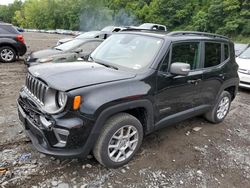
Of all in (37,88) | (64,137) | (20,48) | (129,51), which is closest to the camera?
(64,137)

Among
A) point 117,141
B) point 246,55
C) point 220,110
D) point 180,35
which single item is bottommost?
point 220,110

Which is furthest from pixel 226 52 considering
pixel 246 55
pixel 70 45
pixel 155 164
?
pixel 70 45

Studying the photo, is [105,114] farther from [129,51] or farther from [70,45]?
[70,45]

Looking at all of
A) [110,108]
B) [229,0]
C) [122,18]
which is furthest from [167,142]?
[122,18]

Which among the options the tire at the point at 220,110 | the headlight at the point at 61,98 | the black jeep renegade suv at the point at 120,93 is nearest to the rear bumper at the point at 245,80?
the tire at the point at 220,110

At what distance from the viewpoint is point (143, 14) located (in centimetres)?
7169

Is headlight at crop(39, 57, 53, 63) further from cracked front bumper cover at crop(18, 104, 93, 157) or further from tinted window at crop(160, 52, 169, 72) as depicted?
tinted window at crop(160, 52, 169, 72)

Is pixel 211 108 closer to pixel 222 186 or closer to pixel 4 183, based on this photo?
pixel 222 186

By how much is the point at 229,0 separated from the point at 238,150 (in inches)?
2293

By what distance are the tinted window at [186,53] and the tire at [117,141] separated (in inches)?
45.4

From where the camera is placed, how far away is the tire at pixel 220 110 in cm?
483

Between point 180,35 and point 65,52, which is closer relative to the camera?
point 180,35

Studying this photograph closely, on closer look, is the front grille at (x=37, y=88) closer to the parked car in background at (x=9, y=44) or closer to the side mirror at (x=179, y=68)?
the side mirror at (x=179, y=68)

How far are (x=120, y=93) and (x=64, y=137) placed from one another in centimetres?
82
